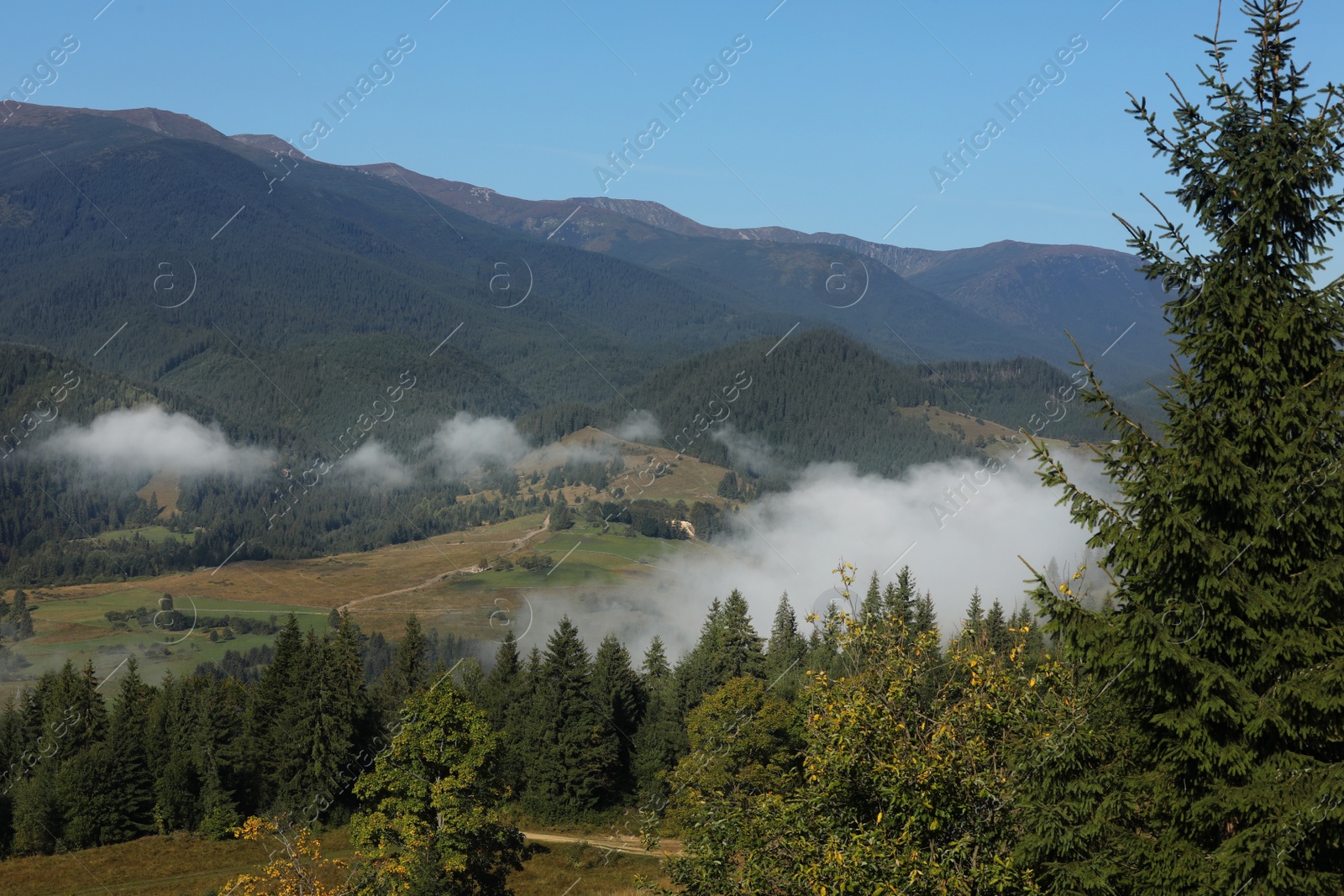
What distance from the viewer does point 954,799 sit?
1720cm

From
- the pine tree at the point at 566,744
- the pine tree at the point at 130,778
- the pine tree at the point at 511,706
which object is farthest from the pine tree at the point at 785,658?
the pine tree at the point at 130,778

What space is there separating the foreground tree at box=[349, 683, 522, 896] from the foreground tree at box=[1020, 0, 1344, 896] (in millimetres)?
36093

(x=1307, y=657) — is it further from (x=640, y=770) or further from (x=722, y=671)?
(x=640, y=770)

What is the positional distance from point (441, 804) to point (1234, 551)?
39.2m

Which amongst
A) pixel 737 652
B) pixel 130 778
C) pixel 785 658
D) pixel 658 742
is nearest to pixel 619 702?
pixel 658 742

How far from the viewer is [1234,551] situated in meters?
14.5

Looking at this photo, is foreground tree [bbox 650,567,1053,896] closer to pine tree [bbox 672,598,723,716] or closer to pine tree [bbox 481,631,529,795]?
pine tree [bbox 672,598,723,716]

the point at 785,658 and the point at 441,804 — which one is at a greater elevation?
the point at 441,804

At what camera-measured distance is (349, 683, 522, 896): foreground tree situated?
4625 cm

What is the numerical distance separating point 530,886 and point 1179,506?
211ft

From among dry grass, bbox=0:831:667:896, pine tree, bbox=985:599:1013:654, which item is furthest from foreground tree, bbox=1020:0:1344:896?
pine tree, bbox=985:599:1013:654

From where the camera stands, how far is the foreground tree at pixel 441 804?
46.2m

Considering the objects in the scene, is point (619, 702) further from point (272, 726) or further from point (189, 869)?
point (189, 869)

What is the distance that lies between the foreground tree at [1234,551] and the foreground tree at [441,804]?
36093 mm
